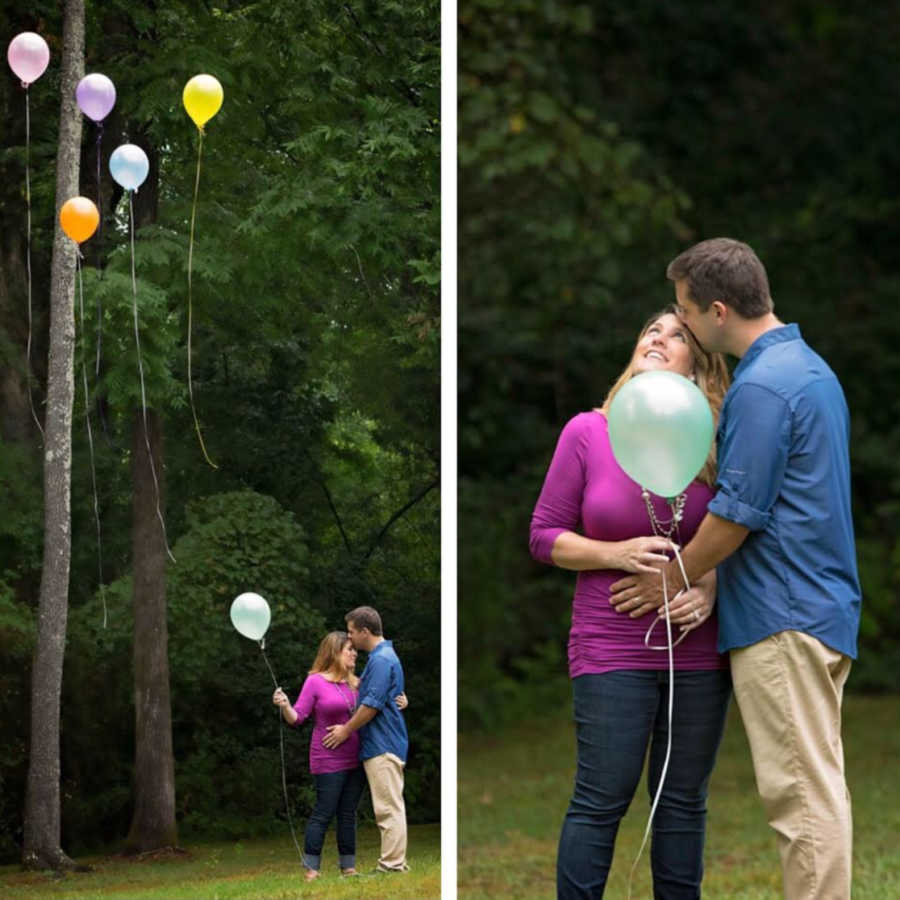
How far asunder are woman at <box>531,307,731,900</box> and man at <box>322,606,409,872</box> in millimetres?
1172

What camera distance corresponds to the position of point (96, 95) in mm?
3477

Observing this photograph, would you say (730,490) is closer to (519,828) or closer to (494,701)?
(519,828)

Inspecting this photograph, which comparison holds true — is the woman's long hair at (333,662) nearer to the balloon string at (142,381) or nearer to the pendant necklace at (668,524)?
the balloon string at (142,381)

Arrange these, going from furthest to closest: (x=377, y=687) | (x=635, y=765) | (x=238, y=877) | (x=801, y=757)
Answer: (x=238, y=877) < (x=377, y=687) < (x=635, y=765) < (x=801, y=757)

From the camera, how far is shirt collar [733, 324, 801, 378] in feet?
7.23

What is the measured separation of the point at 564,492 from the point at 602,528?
89 millimetres

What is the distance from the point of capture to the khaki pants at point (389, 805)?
342cm

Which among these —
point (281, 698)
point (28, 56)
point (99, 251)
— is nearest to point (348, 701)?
point (281, 698)

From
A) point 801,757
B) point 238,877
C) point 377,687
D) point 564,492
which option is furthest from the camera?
point 238,877

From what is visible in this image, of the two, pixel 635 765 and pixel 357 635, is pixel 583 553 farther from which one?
pixel 357 635

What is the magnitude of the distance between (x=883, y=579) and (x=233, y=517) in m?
3.10

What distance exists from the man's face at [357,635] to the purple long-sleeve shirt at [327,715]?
12 centimetres

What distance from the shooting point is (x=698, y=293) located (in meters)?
2.21

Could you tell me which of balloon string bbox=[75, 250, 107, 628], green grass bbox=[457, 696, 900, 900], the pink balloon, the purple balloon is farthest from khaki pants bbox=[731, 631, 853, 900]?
the pink balloon
